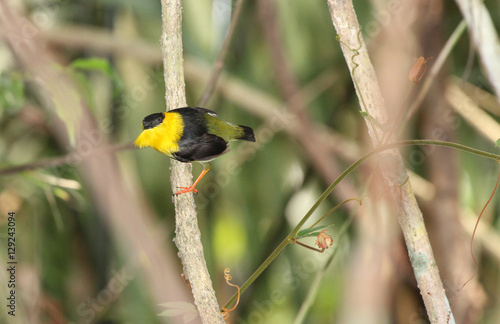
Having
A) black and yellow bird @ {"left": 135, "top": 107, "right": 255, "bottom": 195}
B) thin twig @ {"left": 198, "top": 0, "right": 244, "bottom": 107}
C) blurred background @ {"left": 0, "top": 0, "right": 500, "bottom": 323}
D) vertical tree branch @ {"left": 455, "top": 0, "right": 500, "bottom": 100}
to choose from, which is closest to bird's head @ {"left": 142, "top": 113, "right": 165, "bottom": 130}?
black and yellow bird @ {"left": 135, "top": 107, "right": 255, "bottom": 195}

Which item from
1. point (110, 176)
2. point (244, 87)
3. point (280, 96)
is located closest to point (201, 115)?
point (110, 176)

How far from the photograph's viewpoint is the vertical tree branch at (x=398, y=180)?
565 mm

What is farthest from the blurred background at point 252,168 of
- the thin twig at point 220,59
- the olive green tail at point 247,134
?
the olive green tail at point 247,134

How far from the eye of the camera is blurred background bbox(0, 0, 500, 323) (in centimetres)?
101

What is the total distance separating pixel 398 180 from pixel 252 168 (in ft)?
3.12

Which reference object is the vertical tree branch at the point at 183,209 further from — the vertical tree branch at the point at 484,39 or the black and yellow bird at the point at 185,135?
the vertical tree branch at the point at 484,39

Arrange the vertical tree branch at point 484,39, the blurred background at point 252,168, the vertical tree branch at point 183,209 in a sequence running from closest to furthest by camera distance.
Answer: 1. the vertical tree branch at point 183,209
2. the vertical tree branch at point 484,39
3. the blurred background at point 252,168

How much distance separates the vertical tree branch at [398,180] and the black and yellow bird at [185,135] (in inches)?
8.2

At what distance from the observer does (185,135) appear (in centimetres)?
62

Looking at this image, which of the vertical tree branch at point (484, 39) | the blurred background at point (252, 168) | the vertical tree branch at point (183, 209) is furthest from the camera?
the blurred background at point (252, 168)

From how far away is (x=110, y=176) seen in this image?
84 cm

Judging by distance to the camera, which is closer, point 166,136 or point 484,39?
point 166,136

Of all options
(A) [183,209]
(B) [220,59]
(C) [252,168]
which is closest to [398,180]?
(A) [183,209]

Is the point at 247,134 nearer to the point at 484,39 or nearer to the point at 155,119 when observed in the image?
the point at 155,119
